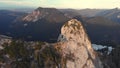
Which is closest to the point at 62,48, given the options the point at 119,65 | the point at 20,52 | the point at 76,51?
the point at 76,51

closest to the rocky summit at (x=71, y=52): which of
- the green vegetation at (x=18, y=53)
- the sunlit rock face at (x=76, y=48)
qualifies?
the sunlit rock face at (x=76, y=48)

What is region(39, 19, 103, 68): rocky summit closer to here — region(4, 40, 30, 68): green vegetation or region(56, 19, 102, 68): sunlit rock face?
region(56, 19, 102, 68): sunlit rock face

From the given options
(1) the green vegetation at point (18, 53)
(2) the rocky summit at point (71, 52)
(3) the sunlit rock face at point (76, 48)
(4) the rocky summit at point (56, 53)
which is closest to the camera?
(1) the green vegetation at point (18, 53)

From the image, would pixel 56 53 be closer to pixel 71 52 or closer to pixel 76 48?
pixel 71 52

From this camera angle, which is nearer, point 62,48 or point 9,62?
point 9,62

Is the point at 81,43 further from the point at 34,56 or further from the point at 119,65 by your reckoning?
the point at 119,65

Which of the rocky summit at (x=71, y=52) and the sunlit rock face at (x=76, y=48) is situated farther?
the sunlit rock face at (x=76, y=48)

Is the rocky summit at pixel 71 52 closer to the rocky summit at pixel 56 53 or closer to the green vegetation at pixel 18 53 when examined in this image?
the rocky summit at pixel 56 53

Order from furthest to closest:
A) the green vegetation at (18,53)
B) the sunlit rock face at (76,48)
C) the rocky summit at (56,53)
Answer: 1. the sunlit rock face at (76,48)
2. the rocky summit at (56,53)
3. the green vegetation at (18,53)
